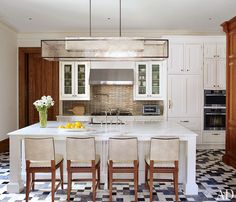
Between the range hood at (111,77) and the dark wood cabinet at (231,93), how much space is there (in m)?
2.21

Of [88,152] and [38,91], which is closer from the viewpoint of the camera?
[88,152]

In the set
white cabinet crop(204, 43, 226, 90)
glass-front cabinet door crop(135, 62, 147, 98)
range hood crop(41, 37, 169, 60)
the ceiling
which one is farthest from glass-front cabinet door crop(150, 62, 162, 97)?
range hood crop(41, 37, 169, 60)

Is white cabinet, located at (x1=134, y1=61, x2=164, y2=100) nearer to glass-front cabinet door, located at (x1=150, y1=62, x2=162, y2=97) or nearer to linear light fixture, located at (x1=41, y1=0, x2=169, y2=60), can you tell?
glass-front cabinet door, located at (x1=150, y1=62, x2=162, y2=97)

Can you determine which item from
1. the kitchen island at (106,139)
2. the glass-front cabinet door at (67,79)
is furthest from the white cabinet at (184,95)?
the kitchen island at (106,139)

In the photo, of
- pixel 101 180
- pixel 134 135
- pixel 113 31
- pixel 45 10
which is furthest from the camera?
pixel 113 31

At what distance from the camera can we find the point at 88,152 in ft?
11.8

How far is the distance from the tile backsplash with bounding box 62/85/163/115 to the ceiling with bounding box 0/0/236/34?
1458 millimetres

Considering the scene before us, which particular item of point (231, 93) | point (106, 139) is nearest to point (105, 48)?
point (106, 139)

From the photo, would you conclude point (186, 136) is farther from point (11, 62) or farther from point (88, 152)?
point (11, 62)

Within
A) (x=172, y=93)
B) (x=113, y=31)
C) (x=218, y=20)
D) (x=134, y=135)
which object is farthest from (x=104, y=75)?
(x=134, y=135)

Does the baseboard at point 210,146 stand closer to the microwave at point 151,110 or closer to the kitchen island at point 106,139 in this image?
the microwave at point 151,110

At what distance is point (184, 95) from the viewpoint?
6.84 meters

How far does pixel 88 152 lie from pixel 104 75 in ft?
11.8

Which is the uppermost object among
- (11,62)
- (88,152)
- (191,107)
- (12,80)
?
(11,62)
